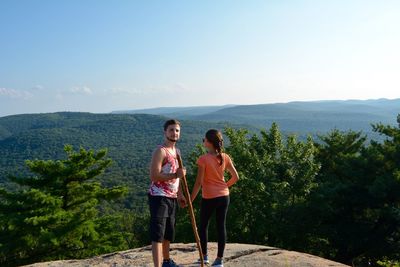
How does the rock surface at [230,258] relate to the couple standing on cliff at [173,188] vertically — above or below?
below

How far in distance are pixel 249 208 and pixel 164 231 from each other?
14847mm

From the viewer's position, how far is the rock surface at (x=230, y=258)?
5871 millimetres

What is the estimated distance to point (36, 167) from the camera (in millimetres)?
16578

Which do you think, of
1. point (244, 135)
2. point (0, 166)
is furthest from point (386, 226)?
point (0, 166)

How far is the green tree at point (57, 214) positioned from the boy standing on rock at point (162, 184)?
12.1 meters

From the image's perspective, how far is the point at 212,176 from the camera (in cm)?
542

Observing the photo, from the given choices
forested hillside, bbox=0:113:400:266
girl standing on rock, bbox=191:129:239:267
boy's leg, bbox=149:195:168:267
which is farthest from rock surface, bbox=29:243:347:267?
forested hillside, bbox=0:113:400:266

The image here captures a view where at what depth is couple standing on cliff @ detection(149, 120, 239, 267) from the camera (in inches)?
189

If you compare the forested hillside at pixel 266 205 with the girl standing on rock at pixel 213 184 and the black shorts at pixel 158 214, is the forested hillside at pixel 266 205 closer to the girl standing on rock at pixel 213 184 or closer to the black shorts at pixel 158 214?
the girl standing on rock at pixel 213 184

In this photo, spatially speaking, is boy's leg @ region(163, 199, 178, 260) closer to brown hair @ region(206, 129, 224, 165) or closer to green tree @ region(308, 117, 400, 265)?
brown hair @ region(206, 129, 224, 165)

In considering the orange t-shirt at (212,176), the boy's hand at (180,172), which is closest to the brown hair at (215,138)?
the orange t-shirt at (212,176)

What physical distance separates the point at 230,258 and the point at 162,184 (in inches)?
84.9

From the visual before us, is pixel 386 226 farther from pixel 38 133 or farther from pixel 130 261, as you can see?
pixel 38 133

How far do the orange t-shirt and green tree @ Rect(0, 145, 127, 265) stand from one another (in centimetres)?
1203
